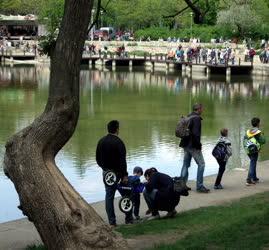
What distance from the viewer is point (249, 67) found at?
190 ft

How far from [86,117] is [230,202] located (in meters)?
18.5

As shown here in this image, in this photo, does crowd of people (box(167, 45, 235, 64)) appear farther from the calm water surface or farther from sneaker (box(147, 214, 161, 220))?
sneaker (box(147, 214, 161, 220))

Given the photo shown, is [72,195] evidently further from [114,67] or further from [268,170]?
[114,67]

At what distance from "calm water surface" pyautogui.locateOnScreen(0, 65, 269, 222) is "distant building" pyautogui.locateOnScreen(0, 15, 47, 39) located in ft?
110

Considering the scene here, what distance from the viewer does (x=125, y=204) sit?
11359 millimetres

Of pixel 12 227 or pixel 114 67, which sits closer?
pixel 12 227

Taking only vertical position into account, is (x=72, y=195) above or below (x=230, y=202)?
above

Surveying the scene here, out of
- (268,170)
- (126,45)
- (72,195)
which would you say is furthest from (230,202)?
(126,45)

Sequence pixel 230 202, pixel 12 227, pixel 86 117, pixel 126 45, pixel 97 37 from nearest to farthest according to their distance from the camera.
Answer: pixel 12 227, pixel 230 202, pixel 86 117, pixel 126 45, pixel 97 37

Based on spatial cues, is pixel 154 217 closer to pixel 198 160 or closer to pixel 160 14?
pixel 198 160

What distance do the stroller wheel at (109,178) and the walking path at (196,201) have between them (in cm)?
121

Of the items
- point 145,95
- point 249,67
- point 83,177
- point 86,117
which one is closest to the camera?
point 83,177

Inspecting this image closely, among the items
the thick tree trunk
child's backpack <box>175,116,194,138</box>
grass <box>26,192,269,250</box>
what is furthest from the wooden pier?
the thick tree trunk

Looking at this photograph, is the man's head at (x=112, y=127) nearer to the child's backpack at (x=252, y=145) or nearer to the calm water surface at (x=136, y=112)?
the calm water surface at (x=136, y=112)
